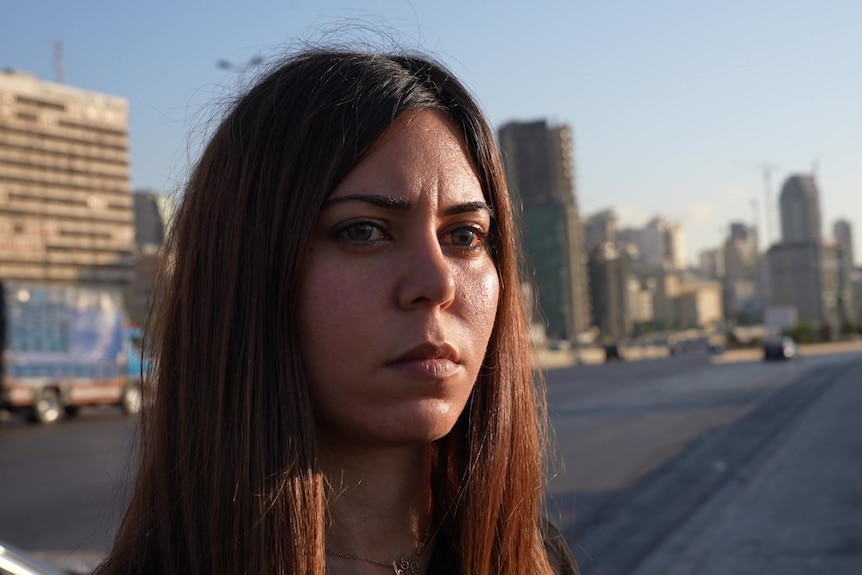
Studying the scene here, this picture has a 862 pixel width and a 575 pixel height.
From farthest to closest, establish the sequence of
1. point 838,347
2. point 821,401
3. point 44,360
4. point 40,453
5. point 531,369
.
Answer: point 838,347, point 44,360, point 821,401, point 40,453, point 531,369

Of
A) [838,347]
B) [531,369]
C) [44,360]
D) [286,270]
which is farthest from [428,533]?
[838,347]

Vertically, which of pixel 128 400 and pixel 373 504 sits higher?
pixel 373 504

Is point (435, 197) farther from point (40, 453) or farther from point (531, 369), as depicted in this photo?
point (40, 453)

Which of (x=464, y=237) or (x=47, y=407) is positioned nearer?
(x=464, y=237)

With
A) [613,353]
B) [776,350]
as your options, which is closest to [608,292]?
[613,353]

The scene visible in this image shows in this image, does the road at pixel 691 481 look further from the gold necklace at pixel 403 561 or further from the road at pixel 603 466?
the gold necklace at pixel 403 561

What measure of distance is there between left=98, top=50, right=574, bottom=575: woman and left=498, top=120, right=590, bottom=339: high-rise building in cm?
15871

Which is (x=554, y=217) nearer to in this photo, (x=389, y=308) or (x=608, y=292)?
(x=608, y=292)

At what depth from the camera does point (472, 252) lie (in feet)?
5.17

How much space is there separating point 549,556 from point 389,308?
0.67m

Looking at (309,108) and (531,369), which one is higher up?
(309,108)

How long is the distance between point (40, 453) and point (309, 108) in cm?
1805

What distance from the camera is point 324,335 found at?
56.3 inches

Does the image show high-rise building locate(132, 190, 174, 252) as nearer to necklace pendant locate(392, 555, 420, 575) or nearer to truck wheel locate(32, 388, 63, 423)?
necklace pendant locate(392, 555, 420, 575)
